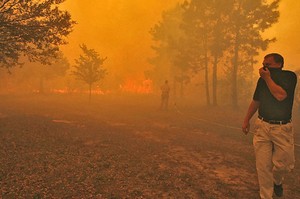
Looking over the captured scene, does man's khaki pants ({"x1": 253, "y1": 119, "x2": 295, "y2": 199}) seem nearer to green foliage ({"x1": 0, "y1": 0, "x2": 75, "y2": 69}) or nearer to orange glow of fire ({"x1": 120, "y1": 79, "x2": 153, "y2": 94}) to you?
green foliage ({"x1": 0, "y1": 0, "x2": 75, "y2": 69})

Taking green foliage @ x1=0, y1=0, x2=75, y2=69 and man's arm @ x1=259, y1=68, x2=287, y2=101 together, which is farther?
green foliage @ x1=0, y1=0, x2=75, y2=69

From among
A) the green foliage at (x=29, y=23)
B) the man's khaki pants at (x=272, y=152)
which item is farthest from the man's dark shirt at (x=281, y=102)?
the green foliage at (x=29, y=23)

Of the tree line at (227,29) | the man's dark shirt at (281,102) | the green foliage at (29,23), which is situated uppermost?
the tree line at (227,29)

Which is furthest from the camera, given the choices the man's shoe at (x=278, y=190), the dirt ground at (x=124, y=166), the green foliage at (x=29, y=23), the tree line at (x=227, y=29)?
the tree line at (x=227, y=29)

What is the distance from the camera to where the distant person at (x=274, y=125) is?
472 cm

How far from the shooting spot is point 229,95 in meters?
31.2

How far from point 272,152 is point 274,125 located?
20.4 inches

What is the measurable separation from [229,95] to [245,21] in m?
9.47

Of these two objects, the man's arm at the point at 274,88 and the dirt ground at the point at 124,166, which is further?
the dirt ground at the point at 124,166

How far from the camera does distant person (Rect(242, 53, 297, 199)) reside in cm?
472

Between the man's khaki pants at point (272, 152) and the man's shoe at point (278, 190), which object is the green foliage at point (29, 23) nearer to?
the man's khaki pants at point (272, 152)

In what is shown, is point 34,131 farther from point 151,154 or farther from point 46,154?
point 151,154

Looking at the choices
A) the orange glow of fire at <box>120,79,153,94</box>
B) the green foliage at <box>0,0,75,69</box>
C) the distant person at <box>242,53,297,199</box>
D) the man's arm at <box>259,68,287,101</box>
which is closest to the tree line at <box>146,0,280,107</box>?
the green foliage at <box>0,0,75,69</box>

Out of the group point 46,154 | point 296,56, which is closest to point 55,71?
point 46,154
